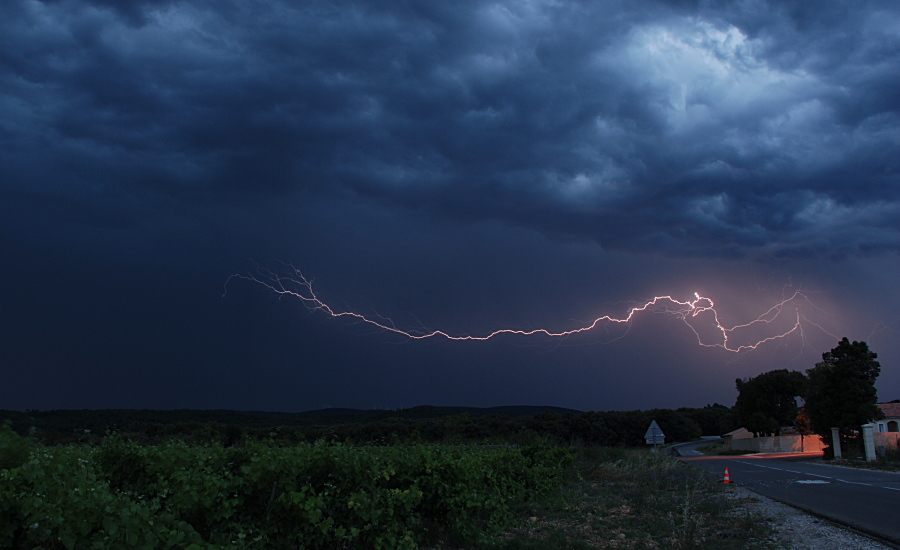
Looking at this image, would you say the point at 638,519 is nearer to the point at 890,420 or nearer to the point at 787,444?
the point at 890,420

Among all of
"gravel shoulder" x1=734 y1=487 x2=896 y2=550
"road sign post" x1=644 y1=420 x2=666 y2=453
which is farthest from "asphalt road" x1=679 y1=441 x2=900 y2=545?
"road sign post" x1=644 y1=420 x2=666 y2=453

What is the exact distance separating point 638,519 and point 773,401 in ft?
242

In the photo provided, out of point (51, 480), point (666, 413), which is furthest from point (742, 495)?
point (666, 413)

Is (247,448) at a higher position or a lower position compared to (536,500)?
higher

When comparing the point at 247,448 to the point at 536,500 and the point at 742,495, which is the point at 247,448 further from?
the point at 742,495

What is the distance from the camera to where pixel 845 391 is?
121ft

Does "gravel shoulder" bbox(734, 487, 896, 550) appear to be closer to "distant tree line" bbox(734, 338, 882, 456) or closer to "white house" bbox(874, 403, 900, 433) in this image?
"distant tree line" bbox(734, 338, 882, 456)

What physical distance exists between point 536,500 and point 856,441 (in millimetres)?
32255

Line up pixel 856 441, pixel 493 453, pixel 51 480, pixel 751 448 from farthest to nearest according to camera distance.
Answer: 1. pixel 751 448
2. pixel 856 441
3. pixel 493 453
4. pixel 51 480

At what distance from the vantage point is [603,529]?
10719mm

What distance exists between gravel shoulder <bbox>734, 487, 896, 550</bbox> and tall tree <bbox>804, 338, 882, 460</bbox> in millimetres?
27272

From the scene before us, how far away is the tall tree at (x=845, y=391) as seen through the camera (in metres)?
36.1

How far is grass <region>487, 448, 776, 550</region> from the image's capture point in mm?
9531

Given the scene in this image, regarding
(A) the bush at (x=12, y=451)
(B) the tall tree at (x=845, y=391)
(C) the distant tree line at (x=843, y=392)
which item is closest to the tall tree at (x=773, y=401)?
(C) the distant tree line at (x=843, y=392)
